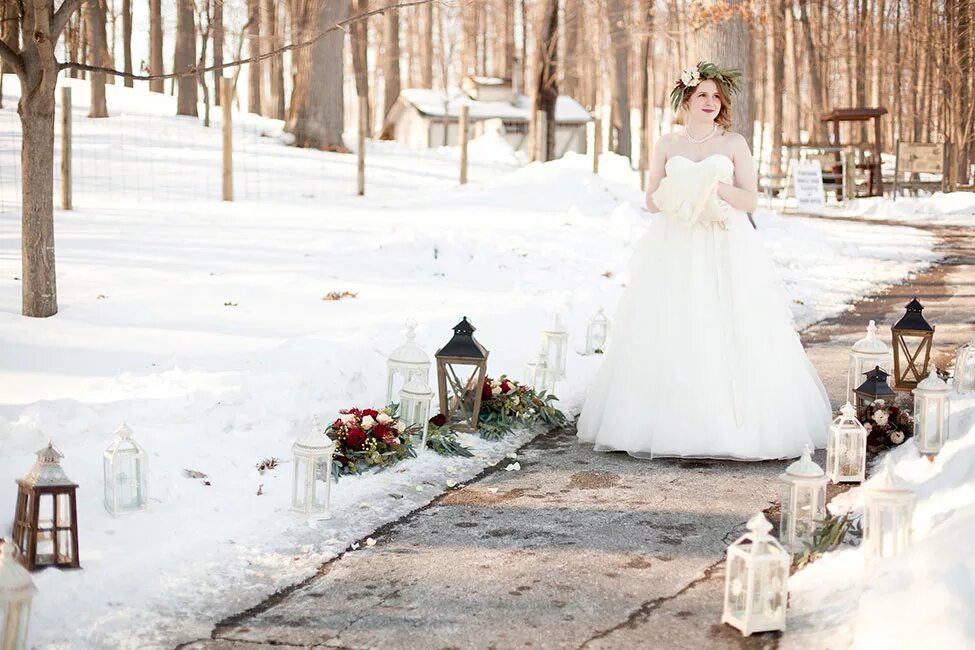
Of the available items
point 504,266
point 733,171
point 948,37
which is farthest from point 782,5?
point 733,171

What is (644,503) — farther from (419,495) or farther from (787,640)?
(787,640)

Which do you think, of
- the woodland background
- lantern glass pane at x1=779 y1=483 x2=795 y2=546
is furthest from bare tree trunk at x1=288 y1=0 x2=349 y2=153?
lantern glass pane at x1=779 y1=483 x2=795 y2=546

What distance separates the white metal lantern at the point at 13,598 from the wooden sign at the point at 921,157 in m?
30.4

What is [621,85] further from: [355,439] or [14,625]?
[14,625]

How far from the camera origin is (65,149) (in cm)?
1489

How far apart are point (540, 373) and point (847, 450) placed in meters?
2.45

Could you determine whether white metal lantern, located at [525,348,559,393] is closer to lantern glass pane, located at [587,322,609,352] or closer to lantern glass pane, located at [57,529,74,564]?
lantern glass pane, located at [587,322,609,352]

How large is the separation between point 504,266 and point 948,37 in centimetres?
2321

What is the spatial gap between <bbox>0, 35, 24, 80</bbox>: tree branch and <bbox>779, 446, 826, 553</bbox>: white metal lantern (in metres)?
6.42

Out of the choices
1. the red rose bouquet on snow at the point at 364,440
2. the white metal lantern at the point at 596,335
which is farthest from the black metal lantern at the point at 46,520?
the white metal lantern at the point at 596,335

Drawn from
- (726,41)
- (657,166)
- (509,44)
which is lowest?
(657,166)

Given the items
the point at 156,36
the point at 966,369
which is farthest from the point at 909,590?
the point at 156,36

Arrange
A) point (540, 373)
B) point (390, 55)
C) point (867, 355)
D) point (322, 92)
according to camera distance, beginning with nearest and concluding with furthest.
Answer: point (867, 355) → point (540, 373) → point (322, 92) → point (390, 55)

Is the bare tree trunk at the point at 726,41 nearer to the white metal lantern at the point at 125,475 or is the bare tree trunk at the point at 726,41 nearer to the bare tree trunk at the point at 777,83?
the white metal lantern at the point at 125,475
